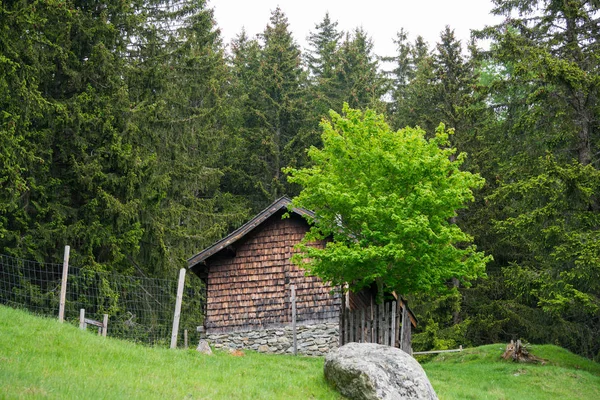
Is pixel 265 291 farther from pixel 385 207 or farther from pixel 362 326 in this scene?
pixel 385 207

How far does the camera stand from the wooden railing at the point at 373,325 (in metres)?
17.3

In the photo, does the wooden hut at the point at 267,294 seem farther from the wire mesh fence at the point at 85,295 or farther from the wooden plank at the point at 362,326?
the wooden plank at the point at 362,326

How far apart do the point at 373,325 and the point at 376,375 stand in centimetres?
610

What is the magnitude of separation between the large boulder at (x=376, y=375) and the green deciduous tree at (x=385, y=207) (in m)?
3.86

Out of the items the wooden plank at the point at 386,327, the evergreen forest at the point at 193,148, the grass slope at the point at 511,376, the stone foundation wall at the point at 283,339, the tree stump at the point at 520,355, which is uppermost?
the evergreen forest at the point at 193,148

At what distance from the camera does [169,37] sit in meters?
29.5

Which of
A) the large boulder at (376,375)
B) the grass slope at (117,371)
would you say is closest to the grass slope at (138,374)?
the grass slope at (117,371)

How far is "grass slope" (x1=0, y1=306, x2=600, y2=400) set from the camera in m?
9.38

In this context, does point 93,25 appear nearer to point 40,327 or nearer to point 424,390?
point 40,327

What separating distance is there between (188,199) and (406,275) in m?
18.4

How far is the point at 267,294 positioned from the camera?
2266 centimetres

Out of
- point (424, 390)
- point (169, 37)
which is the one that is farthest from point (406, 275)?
point (169, 37)

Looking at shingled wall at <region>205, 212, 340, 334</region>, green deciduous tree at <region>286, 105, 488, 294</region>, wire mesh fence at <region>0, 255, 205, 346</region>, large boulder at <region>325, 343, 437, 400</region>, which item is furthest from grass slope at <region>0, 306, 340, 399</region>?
shingled wall at <region>205, 212, 340, 334</region>

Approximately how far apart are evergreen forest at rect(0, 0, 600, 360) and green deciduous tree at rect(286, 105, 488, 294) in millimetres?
2242
